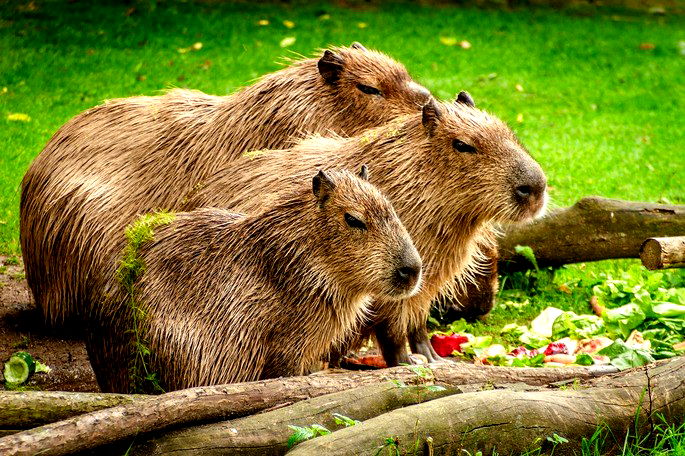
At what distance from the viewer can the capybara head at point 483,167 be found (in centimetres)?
482

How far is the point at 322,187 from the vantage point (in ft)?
14.2

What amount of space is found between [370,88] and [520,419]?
103 inches

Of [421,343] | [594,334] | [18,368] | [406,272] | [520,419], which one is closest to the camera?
[520,419]

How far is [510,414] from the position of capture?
378 cm

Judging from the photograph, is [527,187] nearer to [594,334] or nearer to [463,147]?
[463,147]

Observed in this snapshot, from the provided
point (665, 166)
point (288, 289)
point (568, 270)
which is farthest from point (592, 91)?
point (288, 289)

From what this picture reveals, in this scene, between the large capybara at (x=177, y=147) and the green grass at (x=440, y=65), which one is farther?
the green grass at (x=440, y=65)

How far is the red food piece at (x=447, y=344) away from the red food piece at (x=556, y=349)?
52 cm

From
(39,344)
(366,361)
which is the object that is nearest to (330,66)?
(366,361)

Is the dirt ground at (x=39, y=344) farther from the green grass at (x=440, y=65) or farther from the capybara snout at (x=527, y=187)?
the capybara snout at (x=527, y=187)

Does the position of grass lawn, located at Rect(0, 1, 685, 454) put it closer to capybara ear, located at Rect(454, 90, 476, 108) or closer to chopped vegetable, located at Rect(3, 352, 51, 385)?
chopped vegetable, located at Rect(3, 352, 51, 385)

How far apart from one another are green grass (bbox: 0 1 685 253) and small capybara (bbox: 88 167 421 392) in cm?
410

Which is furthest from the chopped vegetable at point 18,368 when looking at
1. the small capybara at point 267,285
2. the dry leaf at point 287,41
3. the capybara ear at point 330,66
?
the dry leaf at point 287,41

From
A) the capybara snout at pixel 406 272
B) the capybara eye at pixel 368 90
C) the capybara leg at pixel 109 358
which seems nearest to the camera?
the capybara snout at pixel 406 272
